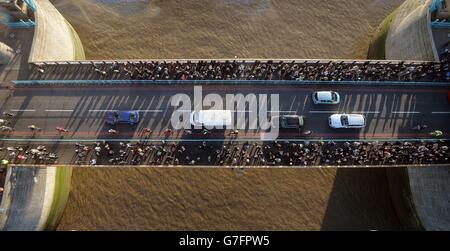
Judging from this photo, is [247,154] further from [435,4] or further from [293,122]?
[435,4]

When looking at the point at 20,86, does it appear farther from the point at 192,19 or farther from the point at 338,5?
the point at 338,5

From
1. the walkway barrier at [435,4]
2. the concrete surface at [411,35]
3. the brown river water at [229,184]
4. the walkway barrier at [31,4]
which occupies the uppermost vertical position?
the walkway barrier at [435,4]

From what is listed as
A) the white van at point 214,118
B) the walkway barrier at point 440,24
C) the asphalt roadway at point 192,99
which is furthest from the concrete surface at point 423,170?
the white van at point 214,118

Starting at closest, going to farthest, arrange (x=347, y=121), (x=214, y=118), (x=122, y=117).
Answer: (x=214, y=118)
(x=347, y=121)
(x=122, y=117)

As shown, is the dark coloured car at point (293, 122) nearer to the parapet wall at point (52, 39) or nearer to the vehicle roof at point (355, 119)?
the vehicle roof at point (355, 119)

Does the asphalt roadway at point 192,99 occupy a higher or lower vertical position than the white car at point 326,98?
lower

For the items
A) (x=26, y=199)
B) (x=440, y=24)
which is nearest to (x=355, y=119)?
(x=440, y=24)
